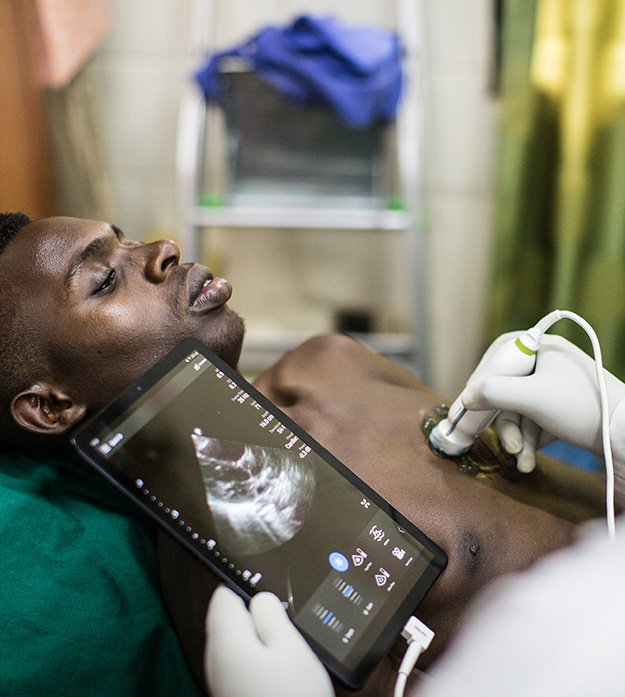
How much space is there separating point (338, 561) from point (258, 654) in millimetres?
120

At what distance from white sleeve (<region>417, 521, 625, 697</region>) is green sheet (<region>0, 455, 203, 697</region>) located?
1.03 feet

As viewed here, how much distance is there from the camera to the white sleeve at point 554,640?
1.53ft

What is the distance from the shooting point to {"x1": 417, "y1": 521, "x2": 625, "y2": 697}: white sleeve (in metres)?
0.47

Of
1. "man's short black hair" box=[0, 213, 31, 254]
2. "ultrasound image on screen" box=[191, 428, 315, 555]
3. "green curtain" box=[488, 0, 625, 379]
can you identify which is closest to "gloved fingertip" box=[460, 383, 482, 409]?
"ultrasound image on screen" box=[191, 428, 315, 555]

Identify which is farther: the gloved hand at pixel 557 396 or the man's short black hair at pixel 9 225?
the man's short black hair at pixel 9 225

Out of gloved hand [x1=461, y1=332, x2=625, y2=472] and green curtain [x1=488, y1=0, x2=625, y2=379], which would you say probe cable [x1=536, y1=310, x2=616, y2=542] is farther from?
green curtain [x1=488, y1=0, x2=625, y2=379]

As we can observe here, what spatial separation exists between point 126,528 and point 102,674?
0.19 metres

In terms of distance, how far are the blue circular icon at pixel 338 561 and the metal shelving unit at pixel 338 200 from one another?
1130 millimetres

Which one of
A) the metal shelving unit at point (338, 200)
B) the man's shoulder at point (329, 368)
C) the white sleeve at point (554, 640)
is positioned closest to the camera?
the white sleeve at point (554, 640)

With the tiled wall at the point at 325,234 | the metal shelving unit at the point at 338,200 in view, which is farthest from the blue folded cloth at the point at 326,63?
the tiled wall at the point at 325,234

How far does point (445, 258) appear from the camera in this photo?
78.0 inches

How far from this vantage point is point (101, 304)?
81 cm

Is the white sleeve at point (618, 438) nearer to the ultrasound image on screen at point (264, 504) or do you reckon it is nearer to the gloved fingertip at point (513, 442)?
the gloved fingertip at point (513, 442)

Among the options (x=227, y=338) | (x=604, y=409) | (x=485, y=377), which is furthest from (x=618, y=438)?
(x=227, y=338)
